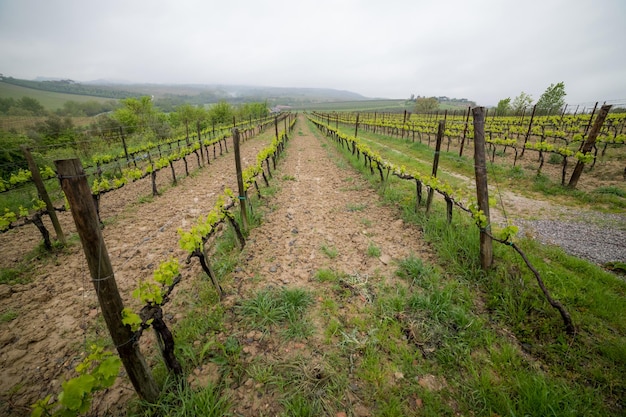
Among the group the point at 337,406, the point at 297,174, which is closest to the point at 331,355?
the point at 337,406

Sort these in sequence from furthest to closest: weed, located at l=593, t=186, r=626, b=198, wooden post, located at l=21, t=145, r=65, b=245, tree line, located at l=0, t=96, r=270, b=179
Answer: tree line, located at l=0, t=96, r=270, b=179, weed, located at l=593, t=186, r=626, b=198, wooden post, located at l=21, t=145, r=65, b=245

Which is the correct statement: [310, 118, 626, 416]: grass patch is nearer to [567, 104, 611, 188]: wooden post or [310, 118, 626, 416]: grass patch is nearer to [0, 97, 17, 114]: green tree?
[567, 104, 611, 188]: wooden post

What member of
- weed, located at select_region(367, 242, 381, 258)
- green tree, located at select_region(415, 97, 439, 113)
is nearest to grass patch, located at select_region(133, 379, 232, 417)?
weed, located at select_region(367, 242, 381, 258)

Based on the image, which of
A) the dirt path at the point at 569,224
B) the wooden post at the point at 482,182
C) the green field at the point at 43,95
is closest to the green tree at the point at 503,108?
the dirt path at the point at 569,224

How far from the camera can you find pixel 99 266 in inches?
84.2

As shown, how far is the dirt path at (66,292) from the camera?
120 inches

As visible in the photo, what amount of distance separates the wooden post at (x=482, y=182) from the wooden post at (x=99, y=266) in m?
5.06

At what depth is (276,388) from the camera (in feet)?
9.05

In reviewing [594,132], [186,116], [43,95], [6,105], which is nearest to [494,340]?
[594,132]

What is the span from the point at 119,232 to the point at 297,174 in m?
6.73

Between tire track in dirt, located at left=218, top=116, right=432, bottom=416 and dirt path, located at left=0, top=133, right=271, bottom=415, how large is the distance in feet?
4.67

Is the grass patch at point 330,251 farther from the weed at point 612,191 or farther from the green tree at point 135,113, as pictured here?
the green tree at point 135,113

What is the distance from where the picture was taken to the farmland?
8.67 feet

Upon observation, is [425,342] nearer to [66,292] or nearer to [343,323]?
[343,323]
